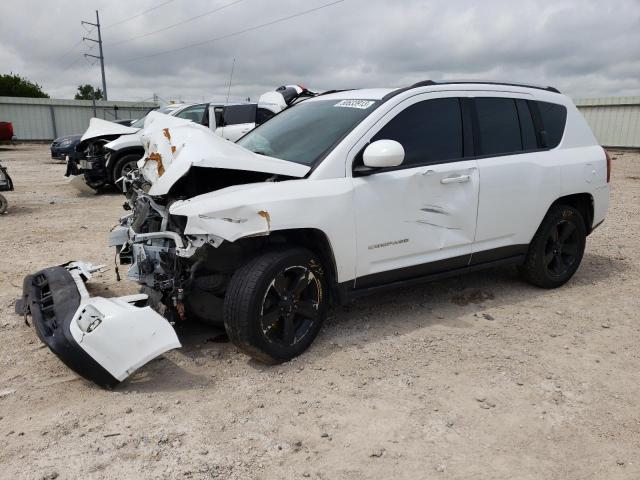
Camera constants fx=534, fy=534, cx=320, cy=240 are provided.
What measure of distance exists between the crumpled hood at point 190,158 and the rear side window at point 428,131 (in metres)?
0.80

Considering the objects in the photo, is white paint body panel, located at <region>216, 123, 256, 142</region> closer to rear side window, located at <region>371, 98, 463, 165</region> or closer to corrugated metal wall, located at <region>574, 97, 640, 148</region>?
rear side window, located at <region>371, 98, 463, 165</region>

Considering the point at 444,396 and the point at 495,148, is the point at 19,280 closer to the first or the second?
the point at 444,396

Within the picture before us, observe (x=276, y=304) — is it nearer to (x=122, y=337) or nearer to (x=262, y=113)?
(x=122, y=337)

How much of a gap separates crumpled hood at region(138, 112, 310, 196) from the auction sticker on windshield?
2.42ft

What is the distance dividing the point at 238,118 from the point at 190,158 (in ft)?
27.3

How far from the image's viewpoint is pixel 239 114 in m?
11.4

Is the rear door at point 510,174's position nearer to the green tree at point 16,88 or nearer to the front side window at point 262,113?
the front side window at point 262,113

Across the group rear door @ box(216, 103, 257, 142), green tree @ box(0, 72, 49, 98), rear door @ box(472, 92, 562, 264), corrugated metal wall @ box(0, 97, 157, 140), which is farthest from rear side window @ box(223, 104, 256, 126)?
green tree @ box(0, 72, 49, 98)

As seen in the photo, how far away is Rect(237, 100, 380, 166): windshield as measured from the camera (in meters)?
3.76

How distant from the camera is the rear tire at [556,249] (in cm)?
489

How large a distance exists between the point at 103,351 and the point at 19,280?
2.80 metres

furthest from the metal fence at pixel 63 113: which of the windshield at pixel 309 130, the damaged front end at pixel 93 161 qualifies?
the windshield at pixel 309 130

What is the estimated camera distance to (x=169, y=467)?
8.27 feet

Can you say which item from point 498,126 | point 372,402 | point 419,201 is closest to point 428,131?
point 419,201
